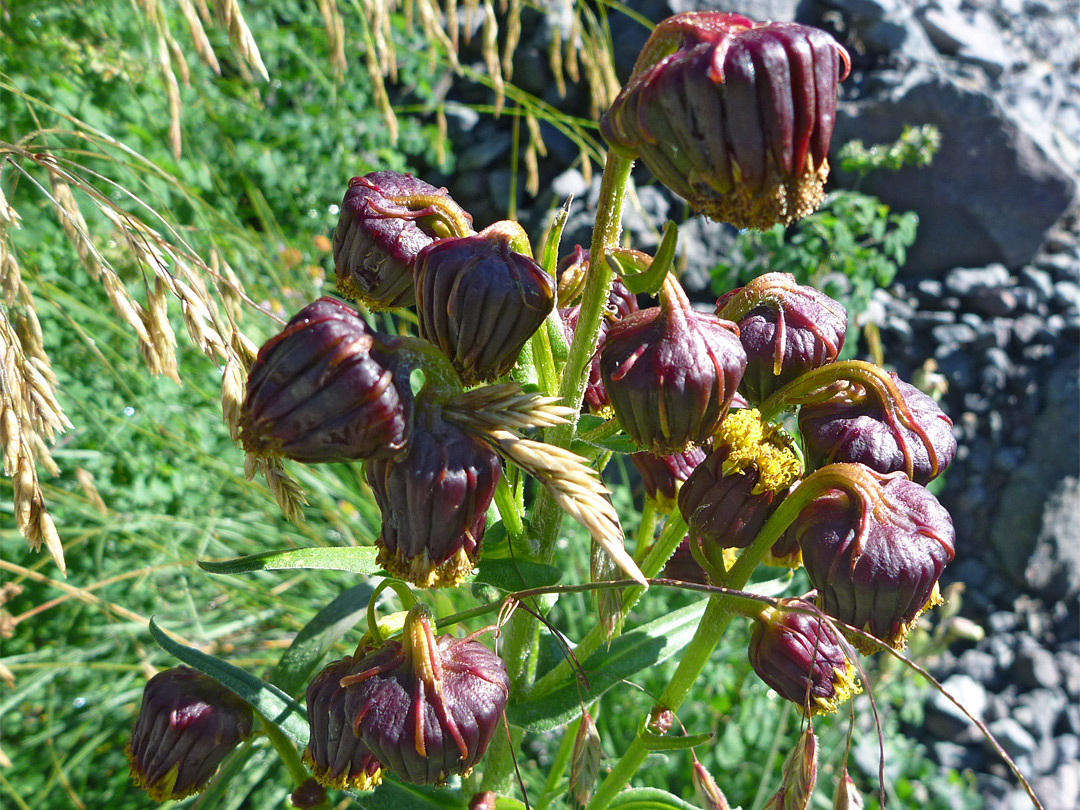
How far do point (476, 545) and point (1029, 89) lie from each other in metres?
6.00

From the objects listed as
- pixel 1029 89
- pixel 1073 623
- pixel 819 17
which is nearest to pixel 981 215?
pixel 1029 89

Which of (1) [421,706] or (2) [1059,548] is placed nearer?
(1) [421,706]

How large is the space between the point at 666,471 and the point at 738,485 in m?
0.32

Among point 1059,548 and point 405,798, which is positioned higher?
point 405,798

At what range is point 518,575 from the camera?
132 cm

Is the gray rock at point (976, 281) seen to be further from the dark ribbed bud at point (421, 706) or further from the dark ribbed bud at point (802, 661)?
the dark ribbed bud at point (421, 706)

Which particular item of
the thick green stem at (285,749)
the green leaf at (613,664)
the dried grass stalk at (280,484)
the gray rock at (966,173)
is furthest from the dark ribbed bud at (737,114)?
the gray rock at (966,173)

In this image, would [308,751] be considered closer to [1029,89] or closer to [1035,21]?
[1029,89]

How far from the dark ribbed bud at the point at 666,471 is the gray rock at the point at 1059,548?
13.1 feet

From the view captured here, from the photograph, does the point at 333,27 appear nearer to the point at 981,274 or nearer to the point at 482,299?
the point at 482,299

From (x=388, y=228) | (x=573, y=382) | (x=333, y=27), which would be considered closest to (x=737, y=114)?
(x=573, y=382)

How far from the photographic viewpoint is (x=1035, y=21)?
251 inches

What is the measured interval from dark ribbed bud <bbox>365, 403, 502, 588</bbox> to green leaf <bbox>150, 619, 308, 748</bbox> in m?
0.49

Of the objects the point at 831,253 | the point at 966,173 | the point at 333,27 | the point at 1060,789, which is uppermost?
the point at 333,27
